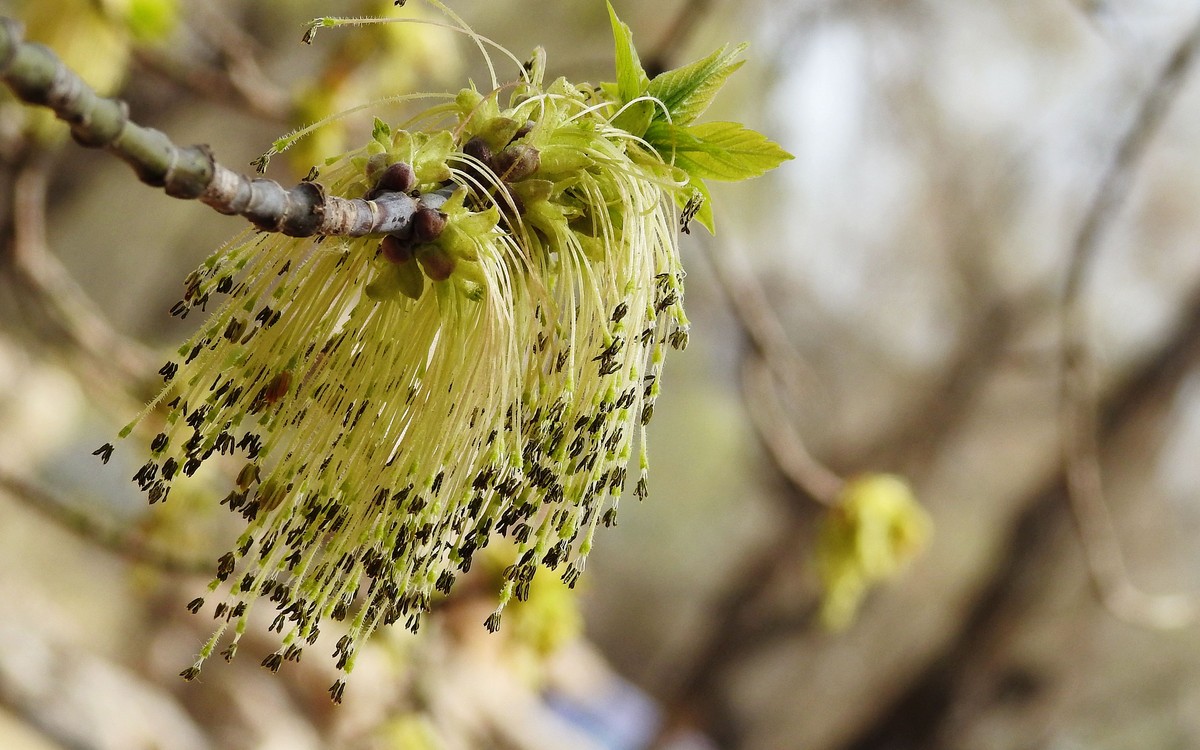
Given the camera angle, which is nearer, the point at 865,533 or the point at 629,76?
the point at 629,76

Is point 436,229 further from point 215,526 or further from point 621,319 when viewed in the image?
point 215,526

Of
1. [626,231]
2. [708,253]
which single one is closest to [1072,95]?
[708,253]

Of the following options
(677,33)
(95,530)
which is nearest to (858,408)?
(677,33)

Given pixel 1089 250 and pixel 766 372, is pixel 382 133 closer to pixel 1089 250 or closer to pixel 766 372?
pixel 766 372

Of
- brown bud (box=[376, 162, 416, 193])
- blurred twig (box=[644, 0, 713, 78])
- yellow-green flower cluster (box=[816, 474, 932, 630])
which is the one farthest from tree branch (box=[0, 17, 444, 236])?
yellow-green flower cluster (box=[816, 474, 932, 630])

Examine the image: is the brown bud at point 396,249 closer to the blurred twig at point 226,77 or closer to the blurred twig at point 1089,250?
the blurred twig at point 226,77

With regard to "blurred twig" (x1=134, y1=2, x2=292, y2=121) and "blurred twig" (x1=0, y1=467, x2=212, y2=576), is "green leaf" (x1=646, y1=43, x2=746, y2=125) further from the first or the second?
"blurred twig" (x1=134, y1=2, x2=292, y2=121)
